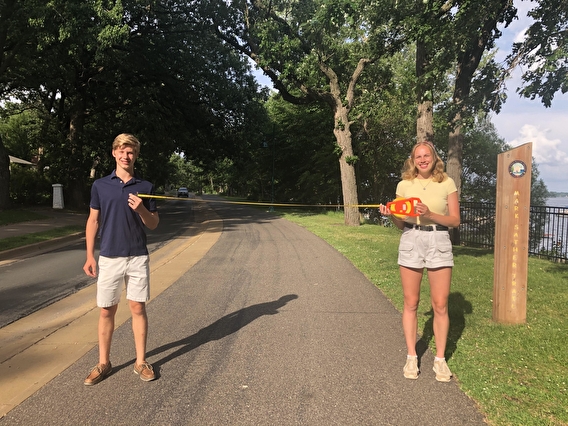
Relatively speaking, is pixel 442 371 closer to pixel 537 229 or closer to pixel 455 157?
pixel 455 157

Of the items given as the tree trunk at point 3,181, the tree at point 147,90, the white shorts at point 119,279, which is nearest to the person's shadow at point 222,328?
the white shorts at point 119,279

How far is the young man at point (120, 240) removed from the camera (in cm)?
300

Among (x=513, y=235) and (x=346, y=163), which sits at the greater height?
(x=346, y=163)

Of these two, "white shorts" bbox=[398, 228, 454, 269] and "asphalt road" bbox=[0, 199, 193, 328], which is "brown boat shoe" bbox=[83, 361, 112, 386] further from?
"white shorts" bbox=[398, 228, 454, 269]

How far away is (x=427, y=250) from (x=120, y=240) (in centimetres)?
244

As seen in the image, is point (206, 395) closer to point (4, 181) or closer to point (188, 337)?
point (188, 337)

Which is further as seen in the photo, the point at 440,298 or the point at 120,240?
the point at 440,298

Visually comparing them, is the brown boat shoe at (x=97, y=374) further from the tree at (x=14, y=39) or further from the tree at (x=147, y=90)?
the tree at (x=147, y=90)

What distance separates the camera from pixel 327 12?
13516 millimetres

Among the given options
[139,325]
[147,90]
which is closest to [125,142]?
[139,325]

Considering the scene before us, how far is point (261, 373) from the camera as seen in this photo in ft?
10.4

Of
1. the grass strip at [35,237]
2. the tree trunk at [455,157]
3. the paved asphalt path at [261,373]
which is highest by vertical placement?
the tree trunk at [455,157]

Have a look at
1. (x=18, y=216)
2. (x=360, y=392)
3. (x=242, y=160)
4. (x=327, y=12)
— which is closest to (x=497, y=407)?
(x=360, y=392)

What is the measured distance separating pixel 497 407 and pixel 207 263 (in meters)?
6.07
